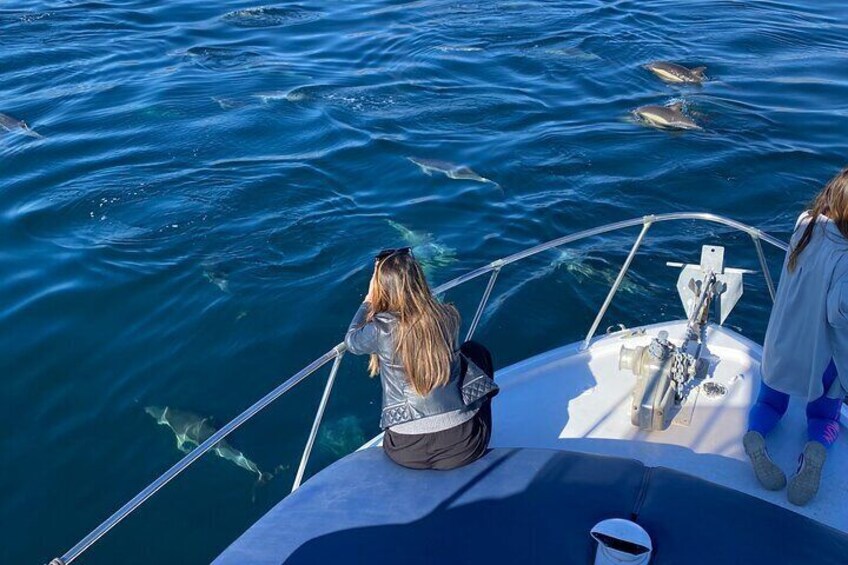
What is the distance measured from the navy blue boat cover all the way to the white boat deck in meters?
0.90

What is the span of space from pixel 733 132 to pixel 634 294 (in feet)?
17.9

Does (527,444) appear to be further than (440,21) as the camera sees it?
No

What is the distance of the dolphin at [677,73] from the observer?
50.2ft

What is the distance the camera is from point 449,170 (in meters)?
12.0

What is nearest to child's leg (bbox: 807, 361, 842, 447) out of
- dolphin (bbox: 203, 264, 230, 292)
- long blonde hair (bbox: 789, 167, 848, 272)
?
long blonde hair (bbox: 789, 167, 848, 272)

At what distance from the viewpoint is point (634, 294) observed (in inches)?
358

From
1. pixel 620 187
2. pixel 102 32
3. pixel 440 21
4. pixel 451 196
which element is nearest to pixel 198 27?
pixel 102 32

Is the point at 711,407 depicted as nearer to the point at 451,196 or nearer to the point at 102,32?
the point at 451,196

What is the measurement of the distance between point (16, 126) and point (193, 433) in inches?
336

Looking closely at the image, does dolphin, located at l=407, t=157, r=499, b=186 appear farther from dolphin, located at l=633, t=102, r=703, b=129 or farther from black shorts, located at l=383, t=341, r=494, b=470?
black shorts, located at l=383, t=341, r=494, b=470

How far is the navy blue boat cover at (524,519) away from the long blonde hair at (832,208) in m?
1.46

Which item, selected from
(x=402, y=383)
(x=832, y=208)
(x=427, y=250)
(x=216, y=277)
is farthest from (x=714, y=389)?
(x=216, y=277)

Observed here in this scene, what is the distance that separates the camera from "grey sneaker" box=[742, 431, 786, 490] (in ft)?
14.8

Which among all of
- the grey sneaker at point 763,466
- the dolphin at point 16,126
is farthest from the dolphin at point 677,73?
the grey sneaker at point 763,466
